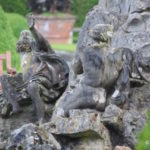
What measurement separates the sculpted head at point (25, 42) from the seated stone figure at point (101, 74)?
1109 millimetres

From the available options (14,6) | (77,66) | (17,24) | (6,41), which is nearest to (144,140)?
(77,66)

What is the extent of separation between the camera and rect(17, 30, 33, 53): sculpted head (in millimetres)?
11674

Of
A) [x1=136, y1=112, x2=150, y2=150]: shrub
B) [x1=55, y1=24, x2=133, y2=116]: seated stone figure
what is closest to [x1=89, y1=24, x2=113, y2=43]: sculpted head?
[x1=55, y1=24, x2=133, y2=116]: seated stone figure

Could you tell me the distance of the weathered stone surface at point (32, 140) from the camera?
945 centimetres

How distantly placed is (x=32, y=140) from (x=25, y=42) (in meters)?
2.47

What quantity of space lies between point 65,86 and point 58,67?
0.92 ft

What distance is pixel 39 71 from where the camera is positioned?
1154cm

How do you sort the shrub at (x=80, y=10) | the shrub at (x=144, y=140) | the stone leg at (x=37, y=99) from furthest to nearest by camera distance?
the shrub at (x=80, y=10)
the stone leg at (x=37, y=99)
the shrub at (x=144, y=140)

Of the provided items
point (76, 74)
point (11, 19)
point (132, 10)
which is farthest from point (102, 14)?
point (11, 19)

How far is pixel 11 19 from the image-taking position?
27.5m

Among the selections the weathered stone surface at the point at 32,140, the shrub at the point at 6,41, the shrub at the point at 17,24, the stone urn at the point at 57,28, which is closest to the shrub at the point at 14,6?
the stone urn at the point at 57,28

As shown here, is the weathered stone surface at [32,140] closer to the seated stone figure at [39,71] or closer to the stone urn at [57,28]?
the seated stone figure at [39,71]

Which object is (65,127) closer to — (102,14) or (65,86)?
(65,86)

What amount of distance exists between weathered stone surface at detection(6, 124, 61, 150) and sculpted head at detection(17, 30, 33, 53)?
7.35 feet
